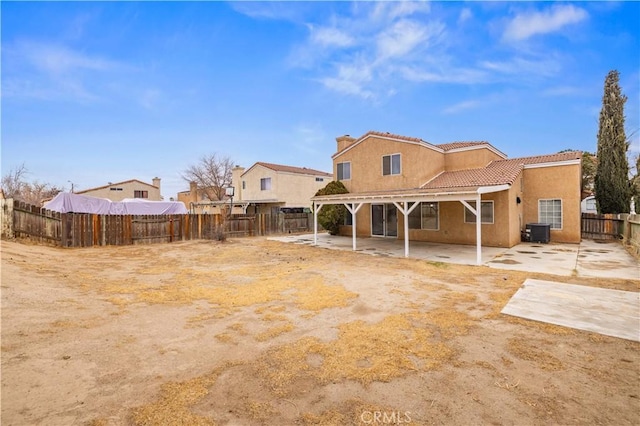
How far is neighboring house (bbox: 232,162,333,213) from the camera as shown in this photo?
88.5 ft

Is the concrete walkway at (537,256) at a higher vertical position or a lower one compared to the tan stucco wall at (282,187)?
lower

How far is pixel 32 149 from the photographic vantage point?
21844 millimetres

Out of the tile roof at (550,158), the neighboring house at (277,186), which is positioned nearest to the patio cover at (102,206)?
the neighboring house at (277,186)

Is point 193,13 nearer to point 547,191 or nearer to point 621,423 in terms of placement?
point 621,423

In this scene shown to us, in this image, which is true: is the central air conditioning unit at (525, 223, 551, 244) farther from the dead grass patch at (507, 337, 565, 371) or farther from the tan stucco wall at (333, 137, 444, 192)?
the dead grass patch at (507, 337, 565, 371)

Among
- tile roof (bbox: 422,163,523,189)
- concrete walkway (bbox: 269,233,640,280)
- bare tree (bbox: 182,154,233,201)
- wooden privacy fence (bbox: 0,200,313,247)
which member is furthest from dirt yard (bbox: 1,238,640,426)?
bare tree (bbox: 182,154,233,201)

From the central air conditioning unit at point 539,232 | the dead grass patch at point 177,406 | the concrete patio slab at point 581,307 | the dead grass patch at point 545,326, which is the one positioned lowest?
the dead grass patch at point 545,326

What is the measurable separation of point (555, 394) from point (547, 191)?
1505 centimetres

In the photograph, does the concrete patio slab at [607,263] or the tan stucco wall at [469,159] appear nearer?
the concrete patio slab at [607,263]

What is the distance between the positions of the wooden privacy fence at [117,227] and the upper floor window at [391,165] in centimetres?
911

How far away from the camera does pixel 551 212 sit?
14.8 metres

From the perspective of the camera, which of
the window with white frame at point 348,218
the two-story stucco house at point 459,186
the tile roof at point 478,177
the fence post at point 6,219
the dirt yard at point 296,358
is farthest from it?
the window with white frame at point 348,218

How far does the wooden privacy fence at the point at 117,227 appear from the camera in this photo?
12539mm

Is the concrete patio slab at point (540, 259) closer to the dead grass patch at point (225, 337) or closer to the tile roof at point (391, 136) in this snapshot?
the tile roof at point (391, 136)
